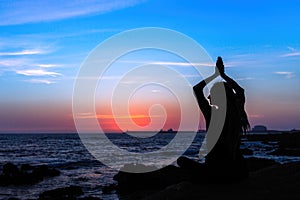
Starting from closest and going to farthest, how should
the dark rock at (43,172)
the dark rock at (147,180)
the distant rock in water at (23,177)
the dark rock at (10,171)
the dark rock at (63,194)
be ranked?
the dark rock at (147,180) < the dark rock at (63,194) < the distant rock in water at (23,177) < the dark rock at (43,172) < the dark rock at (10,171)

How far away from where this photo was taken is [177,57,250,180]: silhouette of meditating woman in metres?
6.98

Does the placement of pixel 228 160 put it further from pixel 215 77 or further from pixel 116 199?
pixel 116 199

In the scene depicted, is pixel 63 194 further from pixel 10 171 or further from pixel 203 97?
pixel 203 97

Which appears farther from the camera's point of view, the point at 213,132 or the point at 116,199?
the point at 116,199

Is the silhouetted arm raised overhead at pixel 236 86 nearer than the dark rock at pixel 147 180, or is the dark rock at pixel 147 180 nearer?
the silhouetted arm raised overhead at pixel 236 86

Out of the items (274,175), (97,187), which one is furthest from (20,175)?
(274,175)

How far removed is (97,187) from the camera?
76.3 feet

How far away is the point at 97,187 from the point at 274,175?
16580mm

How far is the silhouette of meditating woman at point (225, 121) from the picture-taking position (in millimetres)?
6977

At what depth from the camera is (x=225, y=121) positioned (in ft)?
22.9

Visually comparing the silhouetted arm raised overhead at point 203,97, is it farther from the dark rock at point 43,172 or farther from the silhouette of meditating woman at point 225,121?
the dark rock at point 43,172

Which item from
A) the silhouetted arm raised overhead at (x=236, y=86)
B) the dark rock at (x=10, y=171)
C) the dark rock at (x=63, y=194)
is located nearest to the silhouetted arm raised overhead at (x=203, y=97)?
the silhouetted arm raised overhead at (x=236, y=86)

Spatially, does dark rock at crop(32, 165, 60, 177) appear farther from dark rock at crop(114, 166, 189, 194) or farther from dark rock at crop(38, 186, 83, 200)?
dark rock at crop(114, 166, 189, 194)

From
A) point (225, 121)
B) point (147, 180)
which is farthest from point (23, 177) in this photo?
point (225, 121)
